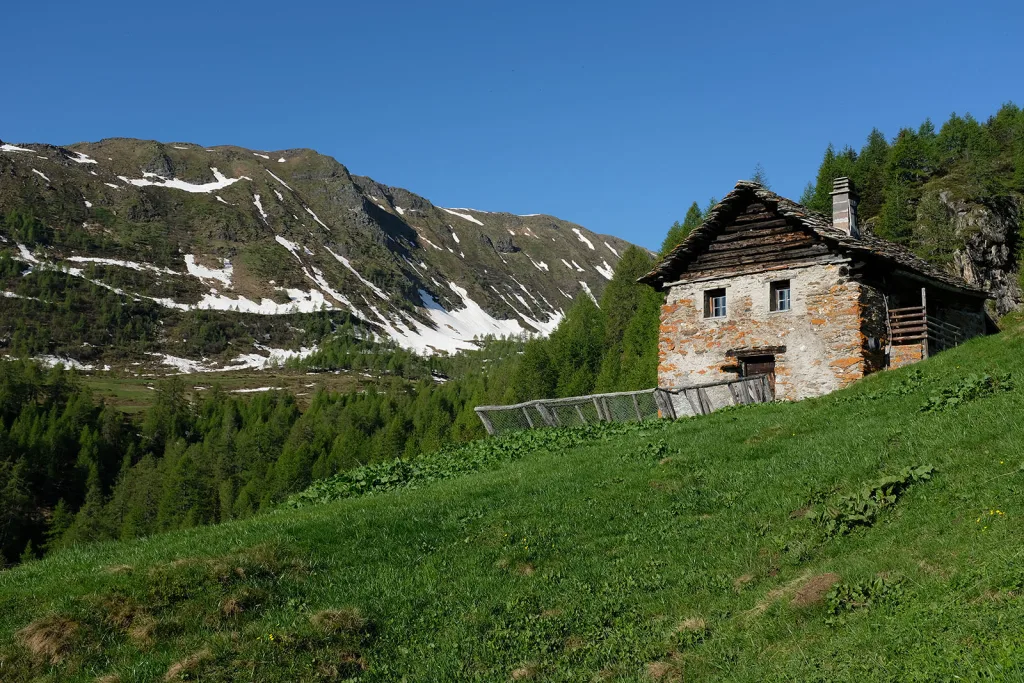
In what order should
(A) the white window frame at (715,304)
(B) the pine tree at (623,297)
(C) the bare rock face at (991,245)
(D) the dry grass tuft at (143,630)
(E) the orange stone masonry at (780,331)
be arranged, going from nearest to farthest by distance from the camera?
(D) the dry grass tuft at (143,630)
(E) the orange stone masonry at (780,331)
(A) the white window frame at (715,304)
(C) the bare rock face at (991,245)
(B) the pine tree at (623,297)

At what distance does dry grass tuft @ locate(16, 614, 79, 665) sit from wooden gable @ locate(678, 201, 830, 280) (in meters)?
26.8

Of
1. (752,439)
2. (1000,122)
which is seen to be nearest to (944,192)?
(1000,122)

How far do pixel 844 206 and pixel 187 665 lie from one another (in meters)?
31.6

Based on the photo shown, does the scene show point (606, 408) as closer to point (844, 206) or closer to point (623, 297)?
point (844, 206)

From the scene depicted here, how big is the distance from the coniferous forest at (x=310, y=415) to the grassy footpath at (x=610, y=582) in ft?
178

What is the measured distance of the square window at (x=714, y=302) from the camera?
32.1m

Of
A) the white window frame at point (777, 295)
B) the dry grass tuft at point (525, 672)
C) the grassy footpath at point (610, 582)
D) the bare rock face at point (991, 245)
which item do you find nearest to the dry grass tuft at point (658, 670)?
the grassy footpath at point (610, 582)

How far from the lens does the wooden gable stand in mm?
29812

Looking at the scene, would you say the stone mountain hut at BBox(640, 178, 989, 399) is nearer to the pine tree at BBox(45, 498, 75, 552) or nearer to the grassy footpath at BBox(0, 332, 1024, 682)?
the grassy footpath at BBox(0, 332, 1024, 682)

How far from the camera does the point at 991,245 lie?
70.1 metres

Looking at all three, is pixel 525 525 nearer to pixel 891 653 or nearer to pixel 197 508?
pixel 891 653

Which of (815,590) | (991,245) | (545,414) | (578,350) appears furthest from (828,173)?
(815,590)

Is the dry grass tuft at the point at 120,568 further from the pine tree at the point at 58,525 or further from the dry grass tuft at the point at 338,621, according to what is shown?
the pine tree at the point at 58,525

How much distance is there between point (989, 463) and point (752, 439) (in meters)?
7.36
